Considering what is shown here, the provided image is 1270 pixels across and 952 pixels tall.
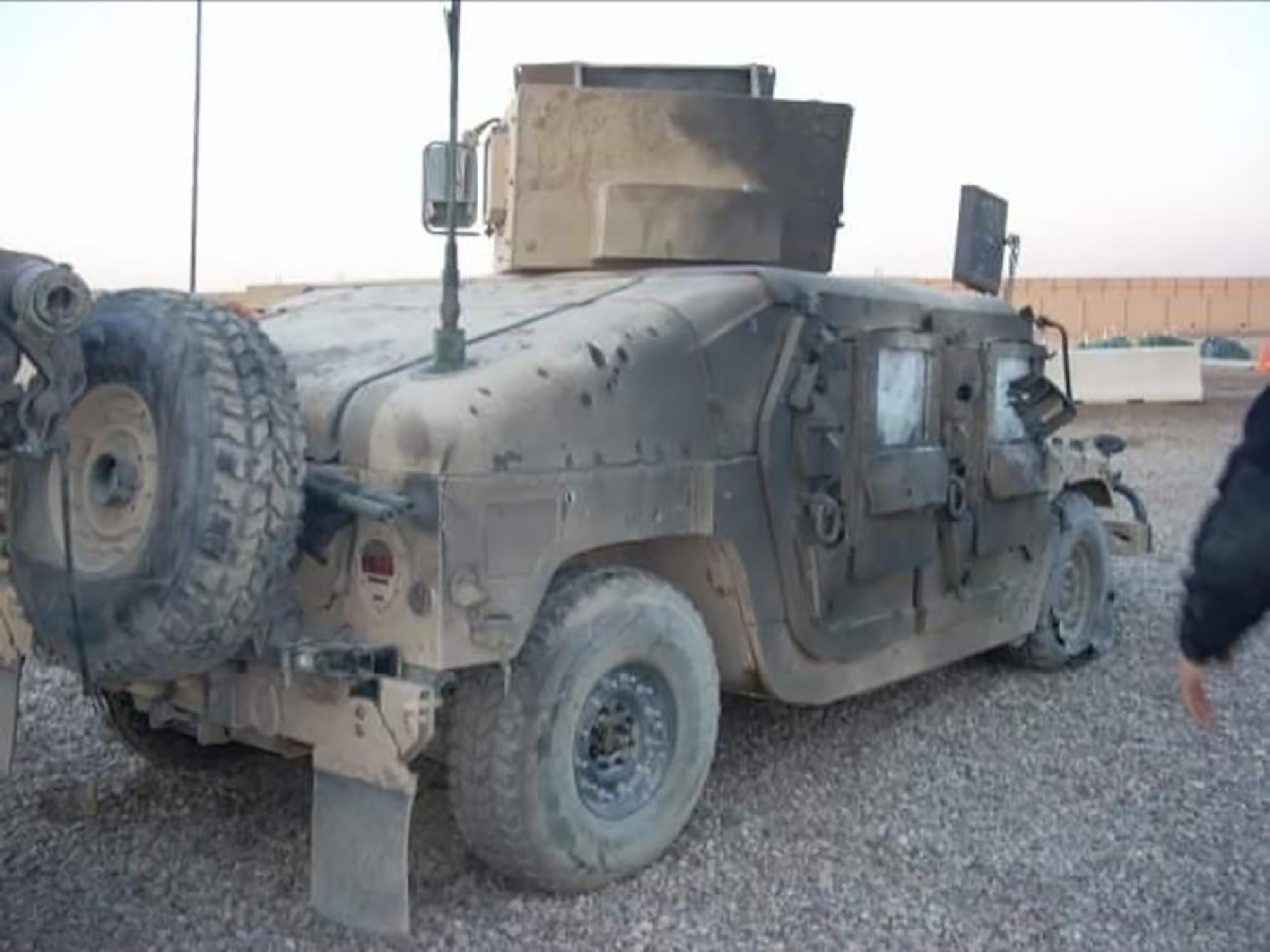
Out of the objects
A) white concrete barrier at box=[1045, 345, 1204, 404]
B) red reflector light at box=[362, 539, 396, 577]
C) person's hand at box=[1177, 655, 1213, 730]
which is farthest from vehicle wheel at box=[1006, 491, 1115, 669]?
white concrete barrier at box=[1045, 345, 1204, 404]

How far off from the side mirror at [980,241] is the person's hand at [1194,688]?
14.4ft

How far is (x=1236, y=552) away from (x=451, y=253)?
2325 mm

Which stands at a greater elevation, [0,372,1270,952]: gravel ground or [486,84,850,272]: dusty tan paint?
[486,84,850,272]: dusty tan paint

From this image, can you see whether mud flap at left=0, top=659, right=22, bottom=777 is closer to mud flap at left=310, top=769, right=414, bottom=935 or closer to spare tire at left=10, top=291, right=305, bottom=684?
spare tire at left=10, top=291, right=305, bottom=684

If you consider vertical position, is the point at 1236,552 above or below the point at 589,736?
above

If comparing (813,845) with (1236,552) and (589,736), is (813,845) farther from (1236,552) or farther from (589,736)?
(1236,552)

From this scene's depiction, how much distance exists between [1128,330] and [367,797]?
36.3 meters

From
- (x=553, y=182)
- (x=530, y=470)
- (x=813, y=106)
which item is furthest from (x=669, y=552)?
(x=813, y=106)

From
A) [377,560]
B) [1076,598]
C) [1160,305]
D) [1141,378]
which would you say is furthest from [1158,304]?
[377,560]

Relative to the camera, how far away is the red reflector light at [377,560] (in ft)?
13.7

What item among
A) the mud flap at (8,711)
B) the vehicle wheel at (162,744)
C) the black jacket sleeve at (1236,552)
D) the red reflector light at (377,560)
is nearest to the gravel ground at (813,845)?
the vehicle wheel at (162,744)

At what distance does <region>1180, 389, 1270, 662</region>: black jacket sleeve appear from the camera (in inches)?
108

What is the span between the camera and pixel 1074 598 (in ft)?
26.7

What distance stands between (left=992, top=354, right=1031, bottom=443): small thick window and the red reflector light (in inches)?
135
